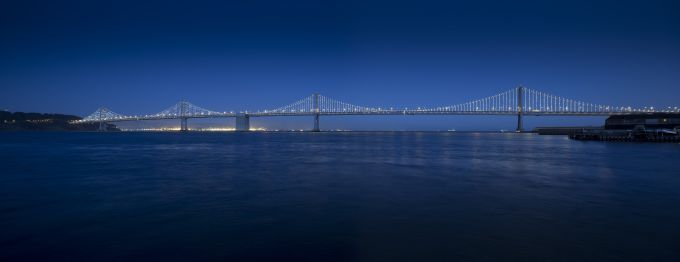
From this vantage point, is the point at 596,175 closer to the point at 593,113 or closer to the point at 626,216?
the point at 626,216

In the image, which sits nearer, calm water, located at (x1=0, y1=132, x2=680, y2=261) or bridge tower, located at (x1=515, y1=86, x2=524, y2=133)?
calm water, located at (x1=0, y1=132, x2=680, y2=261)

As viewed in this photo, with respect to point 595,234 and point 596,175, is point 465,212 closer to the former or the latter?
point 595,234

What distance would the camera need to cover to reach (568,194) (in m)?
10.2

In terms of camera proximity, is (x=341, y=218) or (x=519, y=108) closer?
(x=341, y=218)

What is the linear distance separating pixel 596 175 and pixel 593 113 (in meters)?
Result: 64.2

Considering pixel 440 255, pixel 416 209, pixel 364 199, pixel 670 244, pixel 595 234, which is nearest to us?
pixel 440 255

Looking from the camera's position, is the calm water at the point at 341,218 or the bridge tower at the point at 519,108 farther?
the bridge tower at the point at 519,108

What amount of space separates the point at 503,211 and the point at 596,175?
351 inches

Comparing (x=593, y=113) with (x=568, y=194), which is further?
(x=593, y=113)

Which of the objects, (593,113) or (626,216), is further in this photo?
(593,113)

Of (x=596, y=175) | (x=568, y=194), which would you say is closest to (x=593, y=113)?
(x=596, y=175)

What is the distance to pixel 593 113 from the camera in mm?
68938

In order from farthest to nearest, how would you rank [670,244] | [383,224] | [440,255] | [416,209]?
[416,209], [383,224], [670,244], [440,255]

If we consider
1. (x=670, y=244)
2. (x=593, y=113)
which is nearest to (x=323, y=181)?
(x=670, y=244)
